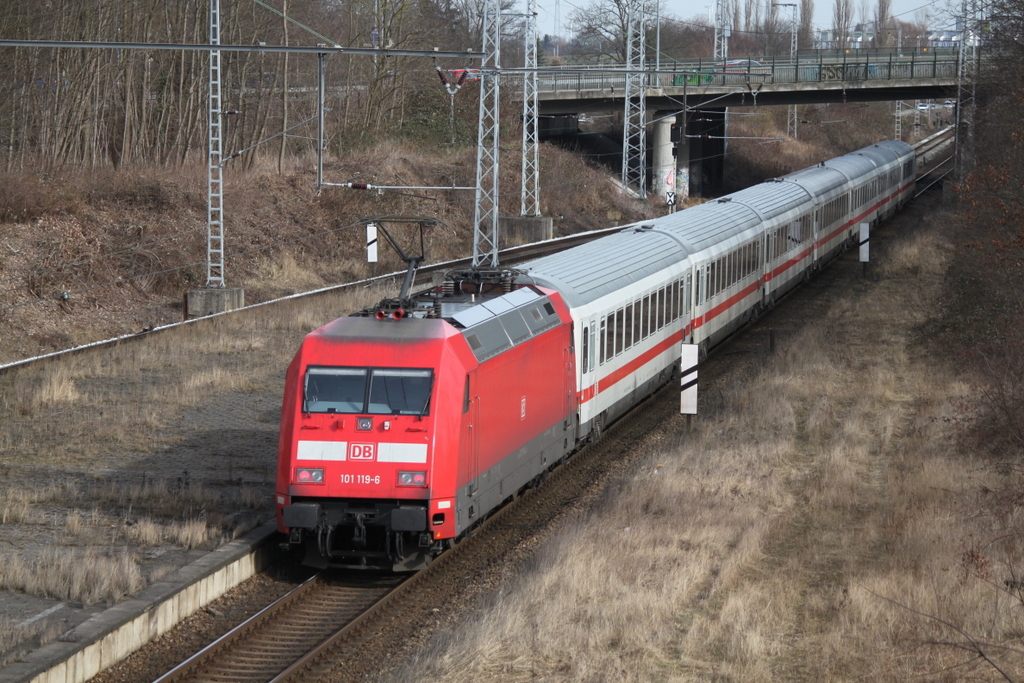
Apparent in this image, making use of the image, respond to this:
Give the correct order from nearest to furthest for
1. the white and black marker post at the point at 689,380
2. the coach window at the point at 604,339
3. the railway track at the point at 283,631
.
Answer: the railway track at the point at 283,631, the coach window at the point at 604,339, the white and black marker post at the point at 689,380

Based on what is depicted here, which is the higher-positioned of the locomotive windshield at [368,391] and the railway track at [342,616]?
the locomotive windshield at [368,391]

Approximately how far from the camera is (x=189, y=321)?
29375mm

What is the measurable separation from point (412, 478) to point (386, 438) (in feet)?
1.57

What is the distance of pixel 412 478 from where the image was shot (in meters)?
11.8

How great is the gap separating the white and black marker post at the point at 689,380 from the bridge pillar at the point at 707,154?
5182 cm

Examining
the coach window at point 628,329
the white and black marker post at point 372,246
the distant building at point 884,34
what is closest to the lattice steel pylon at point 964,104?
the distant building at point 884,34

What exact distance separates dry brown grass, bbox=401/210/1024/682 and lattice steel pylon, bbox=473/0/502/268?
5438 millimetres

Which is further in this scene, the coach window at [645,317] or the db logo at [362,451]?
the coach window at [645,317]

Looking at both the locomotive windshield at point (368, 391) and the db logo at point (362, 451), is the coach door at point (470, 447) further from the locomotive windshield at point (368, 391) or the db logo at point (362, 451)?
the db logo at point (362, 451)

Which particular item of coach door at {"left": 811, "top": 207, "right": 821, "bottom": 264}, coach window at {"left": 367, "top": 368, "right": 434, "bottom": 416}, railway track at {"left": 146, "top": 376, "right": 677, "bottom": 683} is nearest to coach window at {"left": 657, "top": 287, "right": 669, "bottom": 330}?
railway track at {"left": 146, "top": 376, "right": 677, "bottom": 683}

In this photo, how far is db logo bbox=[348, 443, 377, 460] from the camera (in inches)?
467

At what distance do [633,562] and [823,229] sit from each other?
26.5 meters

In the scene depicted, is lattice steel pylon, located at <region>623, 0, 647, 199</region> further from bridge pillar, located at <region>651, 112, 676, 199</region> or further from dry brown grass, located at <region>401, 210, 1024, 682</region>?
dry brown grass, located at <region>401, 210, 1024, 682</region>

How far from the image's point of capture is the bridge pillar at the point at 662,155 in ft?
210
